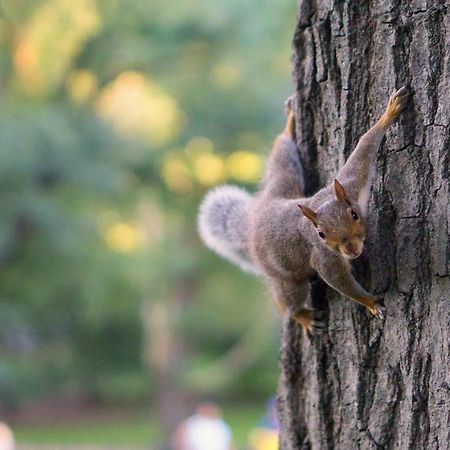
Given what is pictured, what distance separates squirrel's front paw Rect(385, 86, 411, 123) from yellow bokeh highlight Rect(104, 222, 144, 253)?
6008 millimetres

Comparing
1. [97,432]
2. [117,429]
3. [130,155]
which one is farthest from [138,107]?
[117,429]

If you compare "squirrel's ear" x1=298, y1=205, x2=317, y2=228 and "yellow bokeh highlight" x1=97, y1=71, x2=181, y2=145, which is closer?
"squirrel's ear" x1=298, y1=205, x2=317, y2=228

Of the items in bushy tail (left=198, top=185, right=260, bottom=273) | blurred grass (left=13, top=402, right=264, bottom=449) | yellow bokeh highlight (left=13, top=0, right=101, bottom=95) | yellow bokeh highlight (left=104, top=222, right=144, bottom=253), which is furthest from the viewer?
blurred grass (left=13, top=402, right=264, bottom=449)

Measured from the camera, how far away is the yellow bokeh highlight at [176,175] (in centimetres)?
763

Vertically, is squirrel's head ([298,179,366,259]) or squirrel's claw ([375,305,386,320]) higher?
squirrel's head ([298,179,366,259])

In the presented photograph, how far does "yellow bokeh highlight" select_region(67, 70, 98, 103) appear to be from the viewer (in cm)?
606

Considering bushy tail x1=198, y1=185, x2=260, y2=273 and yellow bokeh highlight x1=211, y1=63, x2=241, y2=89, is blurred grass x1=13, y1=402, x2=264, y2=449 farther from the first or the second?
bushy tail x1=198, y1=185, x2=260, y2=273

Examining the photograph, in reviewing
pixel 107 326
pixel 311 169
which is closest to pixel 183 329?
pixel 107 326

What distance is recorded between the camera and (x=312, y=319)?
5.01 ft

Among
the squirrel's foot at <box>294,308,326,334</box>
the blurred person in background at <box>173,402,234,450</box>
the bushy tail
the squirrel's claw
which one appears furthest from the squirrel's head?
the blurred person in background at <box>173,402,234,450</box>

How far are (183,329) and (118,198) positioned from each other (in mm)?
2379

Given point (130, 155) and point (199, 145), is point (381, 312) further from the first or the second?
point (199, 145)

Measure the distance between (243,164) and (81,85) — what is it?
168 centimetres

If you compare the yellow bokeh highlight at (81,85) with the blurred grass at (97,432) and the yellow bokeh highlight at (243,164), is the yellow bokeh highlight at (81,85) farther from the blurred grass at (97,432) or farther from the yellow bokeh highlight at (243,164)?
the blurred grass at (97,432)
